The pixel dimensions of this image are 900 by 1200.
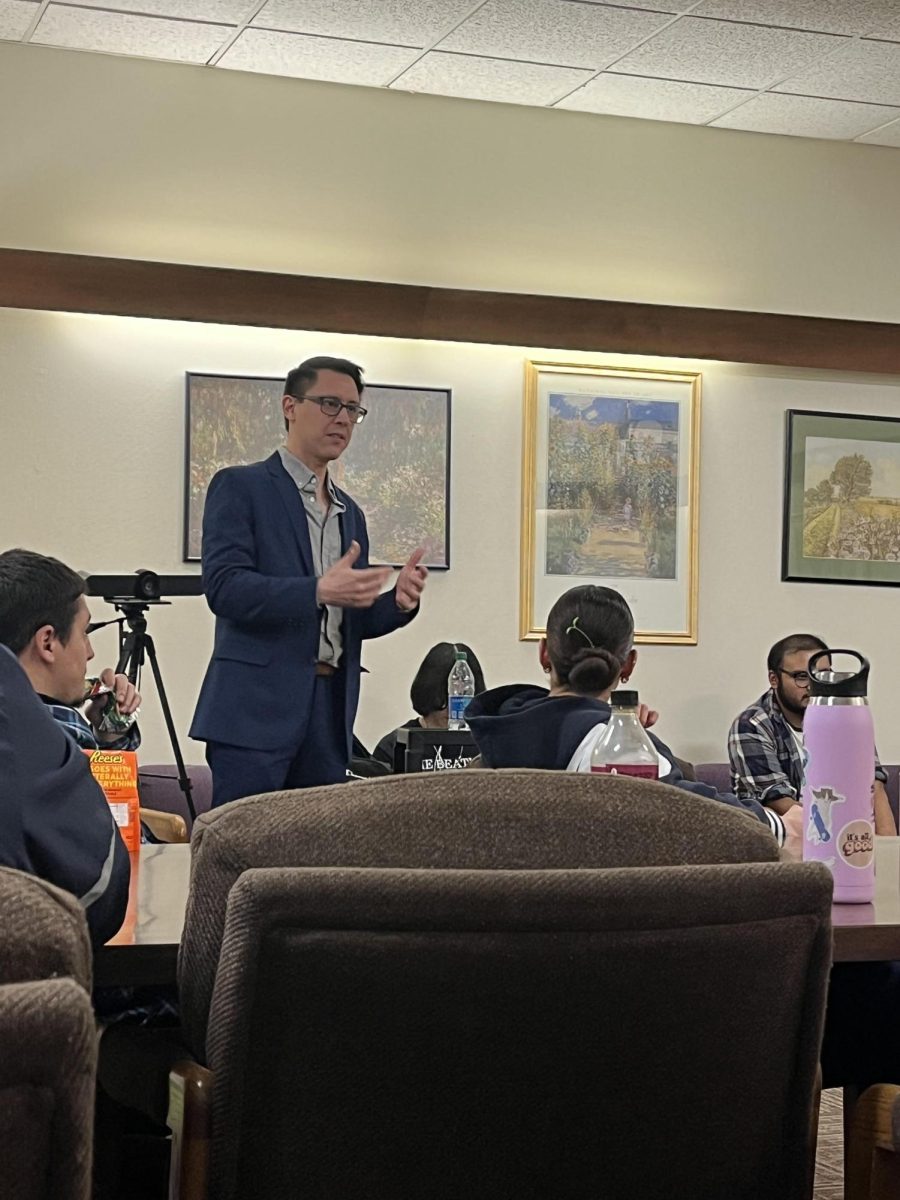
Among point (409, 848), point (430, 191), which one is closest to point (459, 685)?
point (430, 191)

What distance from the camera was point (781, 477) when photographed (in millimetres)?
5926

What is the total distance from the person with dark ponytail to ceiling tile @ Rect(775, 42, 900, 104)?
3013 mm

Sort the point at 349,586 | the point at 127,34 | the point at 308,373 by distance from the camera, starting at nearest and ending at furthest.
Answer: the point at 349,586
the point at 308,373
the point at 127,34

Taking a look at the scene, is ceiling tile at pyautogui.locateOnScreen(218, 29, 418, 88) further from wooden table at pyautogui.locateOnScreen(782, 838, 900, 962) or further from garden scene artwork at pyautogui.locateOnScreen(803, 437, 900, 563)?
wooden table at pyautogui.locateOnScreen(782, 838, 900, 962)

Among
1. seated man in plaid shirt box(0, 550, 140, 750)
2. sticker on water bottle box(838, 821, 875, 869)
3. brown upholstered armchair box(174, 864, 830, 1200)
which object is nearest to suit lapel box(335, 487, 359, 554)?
seated man in plaid shirt box(0, 550, 140, 750)

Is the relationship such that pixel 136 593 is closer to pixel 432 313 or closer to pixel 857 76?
pixel 432 313

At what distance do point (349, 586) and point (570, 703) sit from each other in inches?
37.4

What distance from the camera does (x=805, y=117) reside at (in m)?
5.72

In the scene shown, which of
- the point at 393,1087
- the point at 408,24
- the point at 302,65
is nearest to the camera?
the point at 393,1087

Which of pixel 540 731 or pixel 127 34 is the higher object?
pixel 127 34

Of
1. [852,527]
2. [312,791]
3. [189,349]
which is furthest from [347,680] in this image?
[852,527]

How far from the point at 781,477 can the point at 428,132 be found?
5.93ft

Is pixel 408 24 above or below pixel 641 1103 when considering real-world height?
above

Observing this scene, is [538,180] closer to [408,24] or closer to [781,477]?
[408,24]
